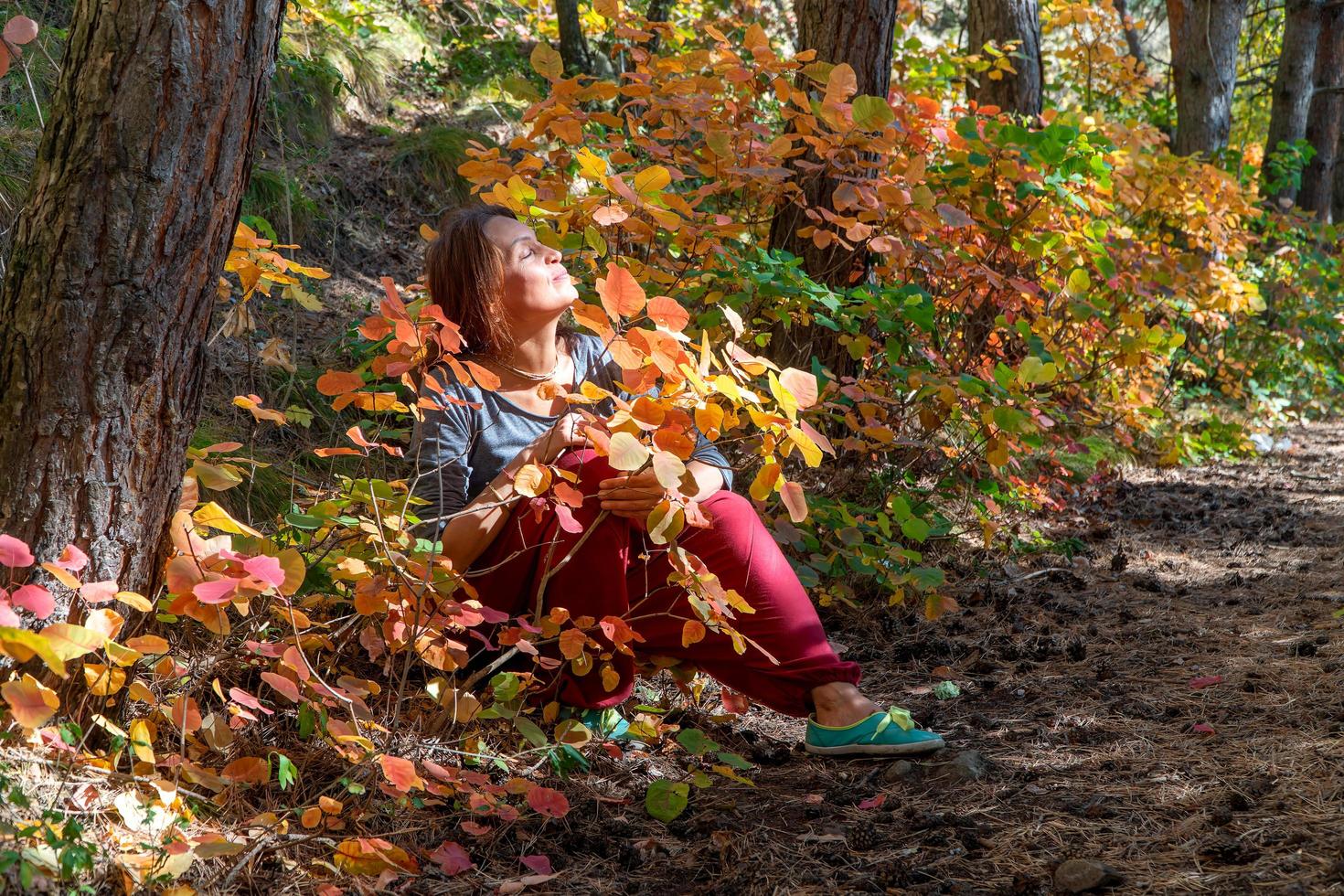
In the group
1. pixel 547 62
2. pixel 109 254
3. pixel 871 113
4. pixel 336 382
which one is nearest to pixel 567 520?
pixel 336 382

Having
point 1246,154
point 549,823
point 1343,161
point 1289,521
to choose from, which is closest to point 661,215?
point 549,823

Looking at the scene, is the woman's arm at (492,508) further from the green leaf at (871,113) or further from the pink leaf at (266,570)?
the green leaf at (871,113)

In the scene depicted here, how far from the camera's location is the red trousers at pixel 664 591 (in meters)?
2.17

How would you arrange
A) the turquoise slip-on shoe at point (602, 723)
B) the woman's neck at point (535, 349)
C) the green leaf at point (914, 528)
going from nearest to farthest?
the turquoise slip-on shoe at point (602, 723), the woman's neck at point (535, 349), the green leaf at point (914, 528)

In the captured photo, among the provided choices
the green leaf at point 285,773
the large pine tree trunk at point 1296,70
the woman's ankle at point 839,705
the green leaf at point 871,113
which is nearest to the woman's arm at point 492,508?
the green leaf at point 285,773

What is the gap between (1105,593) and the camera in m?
3.46

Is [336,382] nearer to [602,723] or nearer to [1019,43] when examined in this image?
[602,723]

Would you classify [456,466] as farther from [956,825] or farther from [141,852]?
[956,825]

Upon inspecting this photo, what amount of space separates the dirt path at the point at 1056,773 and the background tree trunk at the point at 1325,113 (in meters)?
6.85

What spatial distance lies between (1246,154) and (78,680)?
32.4ft

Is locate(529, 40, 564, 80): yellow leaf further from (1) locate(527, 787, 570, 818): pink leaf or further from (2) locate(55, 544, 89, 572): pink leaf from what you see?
(1) locate(527, 787, 570, 818): pink leaf

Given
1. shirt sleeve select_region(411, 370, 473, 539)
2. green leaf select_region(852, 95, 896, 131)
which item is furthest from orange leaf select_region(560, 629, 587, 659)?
green leaf select_region(852, 95, 896, 131)

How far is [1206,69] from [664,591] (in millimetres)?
6663

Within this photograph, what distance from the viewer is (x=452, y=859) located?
168cm
